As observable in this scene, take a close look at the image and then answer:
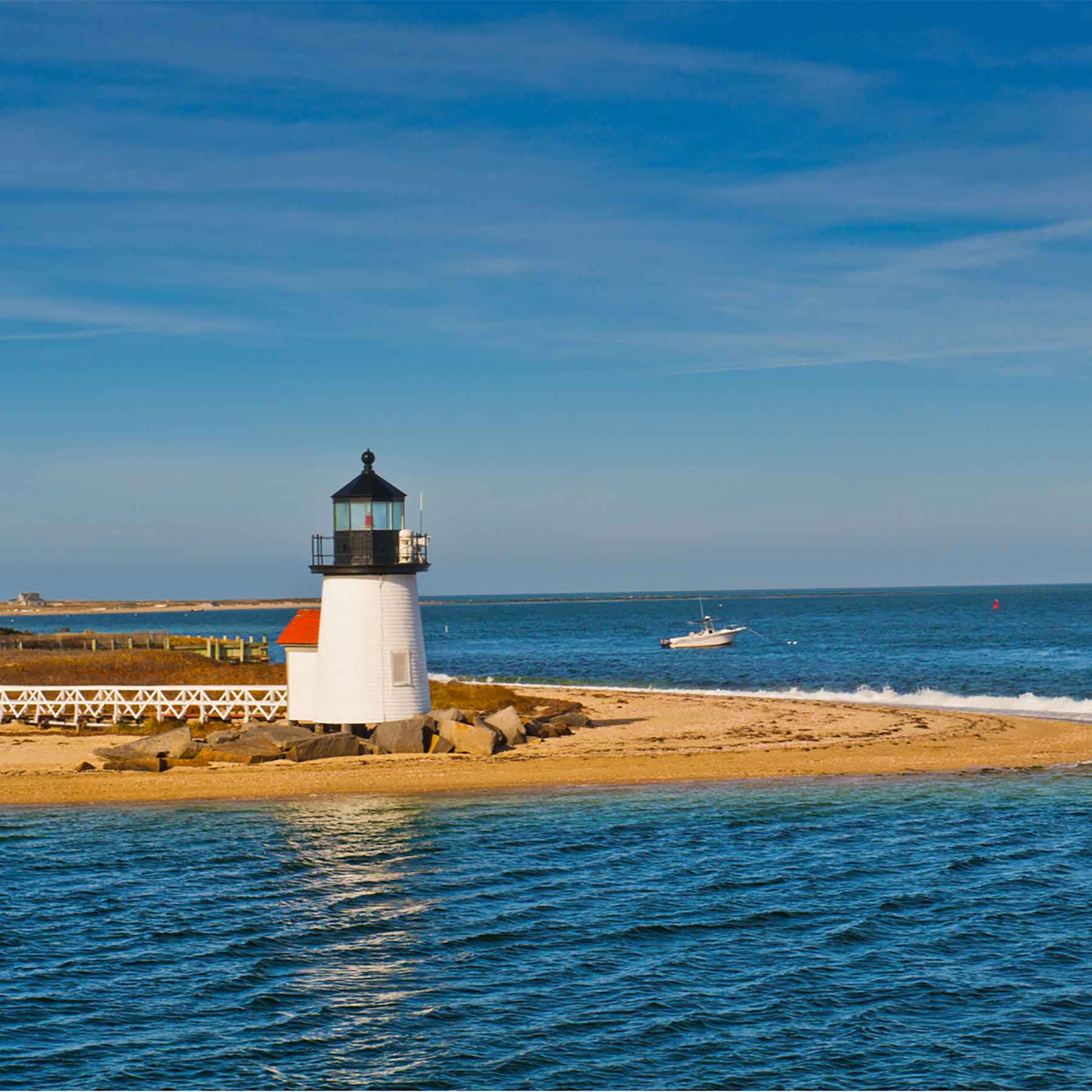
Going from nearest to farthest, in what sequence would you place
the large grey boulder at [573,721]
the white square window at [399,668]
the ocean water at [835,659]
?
the white square window at [399,668] → the large grey boulder at [573,721] → the ocean water at [835,659]

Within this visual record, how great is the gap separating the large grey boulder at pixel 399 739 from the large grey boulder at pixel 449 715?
1283 millimetres

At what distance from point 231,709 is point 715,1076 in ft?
90.6

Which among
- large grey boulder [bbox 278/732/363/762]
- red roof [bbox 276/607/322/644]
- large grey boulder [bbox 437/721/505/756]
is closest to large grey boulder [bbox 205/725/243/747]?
large grey boulder [bbox 278/732/363/762]

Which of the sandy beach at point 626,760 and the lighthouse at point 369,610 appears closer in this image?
the sandy beach at point 626,760

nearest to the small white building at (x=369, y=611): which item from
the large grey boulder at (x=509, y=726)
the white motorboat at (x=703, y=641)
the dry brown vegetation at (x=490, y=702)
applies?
the large grey boulder at (x=509, y=726)

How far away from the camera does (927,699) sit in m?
47.6

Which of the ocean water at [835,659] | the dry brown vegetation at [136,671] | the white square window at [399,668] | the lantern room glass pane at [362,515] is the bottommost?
the ocean water at [835,659]

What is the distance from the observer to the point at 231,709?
123ft

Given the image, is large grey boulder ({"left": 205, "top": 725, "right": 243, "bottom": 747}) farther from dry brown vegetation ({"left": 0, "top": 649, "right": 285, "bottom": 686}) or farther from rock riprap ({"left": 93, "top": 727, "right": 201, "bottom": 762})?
dry brown vegetation ({"left": 0, "top": 649, "right": 285, "bottom": 686})

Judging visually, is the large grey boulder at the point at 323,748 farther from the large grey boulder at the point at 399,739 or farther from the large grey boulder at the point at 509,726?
the large grey boulder at the point at 509,726

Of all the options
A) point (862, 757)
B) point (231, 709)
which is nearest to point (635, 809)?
point (862, 757)

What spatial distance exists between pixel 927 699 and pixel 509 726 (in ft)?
68.7

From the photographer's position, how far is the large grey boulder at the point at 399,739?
101ft

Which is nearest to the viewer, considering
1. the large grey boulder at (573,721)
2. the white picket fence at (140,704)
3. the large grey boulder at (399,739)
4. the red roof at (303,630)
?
the large grey boulder at (399,739)
